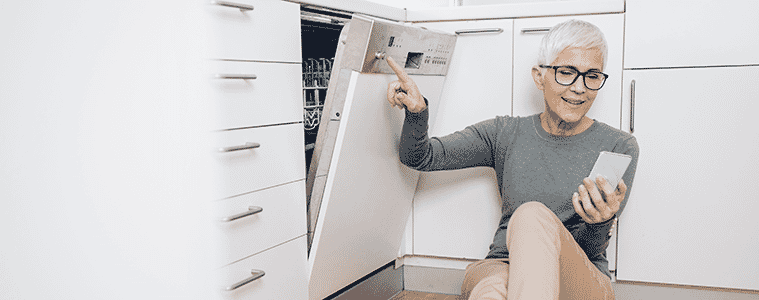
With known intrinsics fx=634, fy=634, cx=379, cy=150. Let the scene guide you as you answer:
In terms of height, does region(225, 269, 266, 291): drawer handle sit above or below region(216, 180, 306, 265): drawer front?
below

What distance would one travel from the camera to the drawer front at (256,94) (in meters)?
1.18

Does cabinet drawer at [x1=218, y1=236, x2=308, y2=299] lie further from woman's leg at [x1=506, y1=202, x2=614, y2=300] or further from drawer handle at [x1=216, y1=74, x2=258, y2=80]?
woman's leg at [x1=506, y1=202, x2=614, y2=300]

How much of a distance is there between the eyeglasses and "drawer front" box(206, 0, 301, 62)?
602mm

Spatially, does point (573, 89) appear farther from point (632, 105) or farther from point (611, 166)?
point (632, 105)

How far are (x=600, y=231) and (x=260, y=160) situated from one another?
2.48 feet

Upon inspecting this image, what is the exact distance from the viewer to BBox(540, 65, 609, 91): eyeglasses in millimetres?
1461

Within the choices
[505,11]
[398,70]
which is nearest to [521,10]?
[505,11]

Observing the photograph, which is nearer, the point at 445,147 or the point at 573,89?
the point at 573,89

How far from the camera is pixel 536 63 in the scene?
1872mm

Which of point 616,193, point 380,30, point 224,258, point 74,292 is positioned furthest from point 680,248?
point 74,292

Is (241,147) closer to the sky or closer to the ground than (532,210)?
closer to the sky

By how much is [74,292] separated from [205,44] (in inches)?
22.0

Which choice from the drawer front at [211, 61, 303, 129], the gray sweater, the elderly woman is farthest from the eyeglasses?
the drawer front at [211, 61, 303, 129]

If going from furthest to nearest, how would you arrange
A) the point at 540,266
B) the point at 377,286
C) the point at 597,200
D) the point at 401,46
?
the point at 377,286 → the point at 401,46 → the point at 597,200 → the point at 540,266
